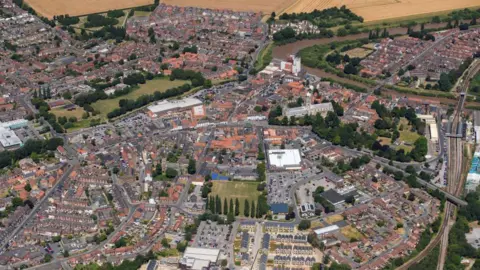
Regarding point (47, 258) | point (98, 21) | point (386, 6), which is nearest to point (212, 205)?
point (47, 258)

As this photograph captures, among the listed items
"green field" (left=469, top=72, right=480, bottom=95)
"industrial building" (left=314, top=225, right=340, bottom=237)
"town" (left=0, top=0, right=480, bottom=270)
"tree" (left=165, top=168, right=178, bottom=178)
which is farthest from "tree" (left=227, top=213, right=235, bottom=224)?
"green field" (left=469, top=72, right=480, bottom=95)

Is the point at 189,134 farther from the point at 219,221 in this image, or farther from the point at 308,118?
the point at 219,221

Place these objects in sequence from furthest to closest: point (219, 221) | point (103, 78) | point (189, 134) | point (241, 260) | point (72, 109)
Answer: point (103, 78) → point (72, 109) → point (189, 134) → point (219, 221) → point (241, 260)

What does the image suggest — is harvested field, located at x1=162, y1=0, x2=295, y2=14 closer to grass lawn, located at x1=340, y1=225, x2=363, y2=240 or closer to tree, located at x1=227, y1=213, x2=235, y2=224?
tree, located at x1=227, y1=213, x2=235, y2=224

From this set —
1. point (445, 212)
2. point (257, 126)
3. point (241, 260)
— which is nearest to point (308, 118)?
point (257, 126)

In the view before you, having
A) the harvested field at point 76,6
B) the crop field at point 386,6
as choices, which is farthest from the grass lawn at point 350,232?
the harvested field at point 76,6

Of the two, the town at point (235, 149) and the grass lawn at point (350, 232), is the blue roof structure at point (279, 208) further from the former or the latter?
the grass lawn at point (350, 232)
